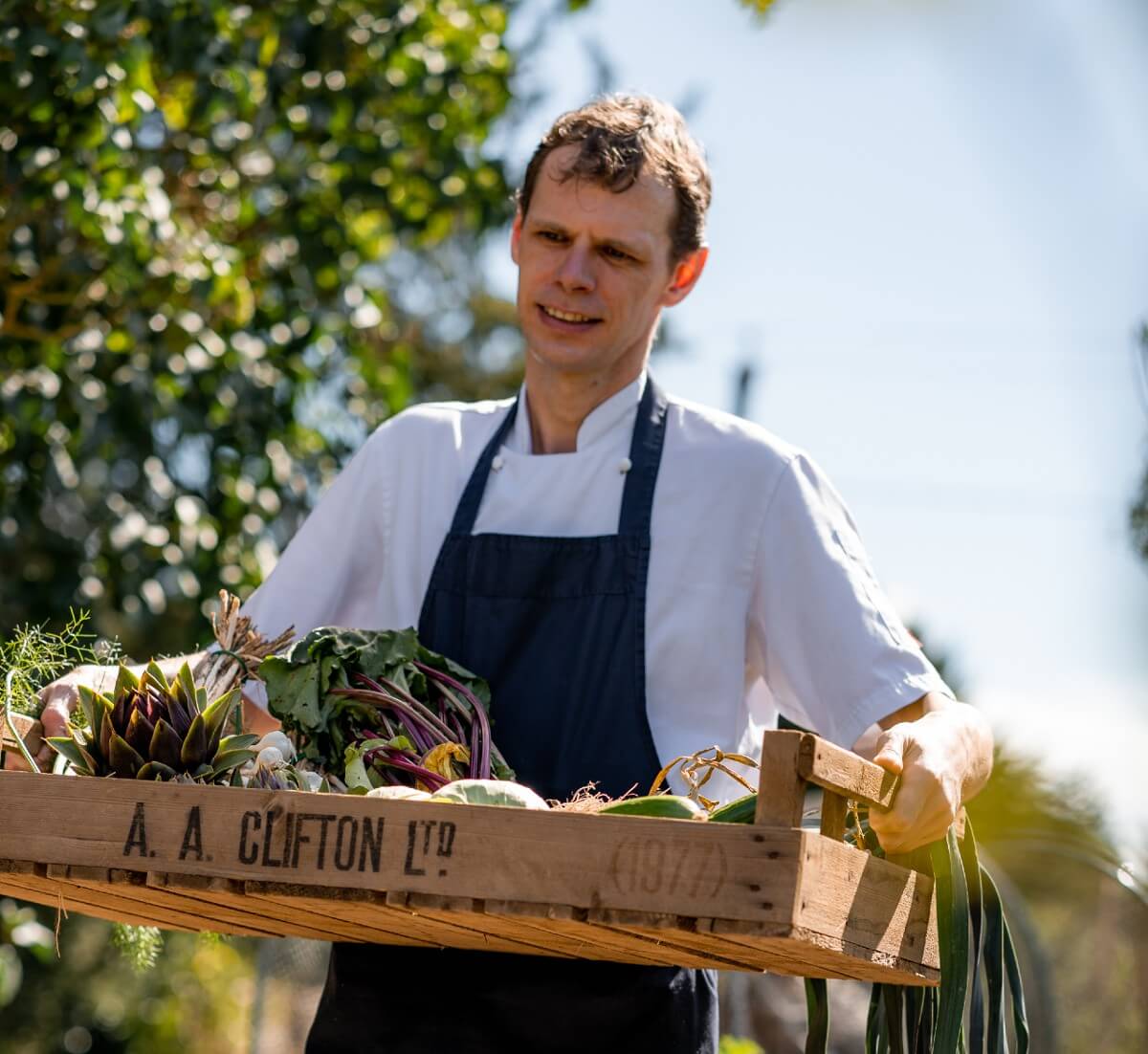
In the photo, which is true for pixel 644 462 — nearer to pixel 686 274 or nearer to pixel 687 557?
pixel 687 557

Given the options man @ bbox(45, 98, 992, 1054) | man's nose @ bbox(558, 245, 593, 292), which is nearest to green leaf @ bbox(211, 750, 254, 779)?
man @ bbox(45, 98, 992, 1054)

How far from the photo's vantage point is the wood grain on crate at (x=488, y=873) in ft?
4.83

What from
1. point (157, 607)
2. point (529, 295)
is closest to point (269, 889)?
point (529, 295)

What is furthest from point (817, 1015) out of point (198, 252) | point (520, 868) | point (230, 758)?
point (198, 252)

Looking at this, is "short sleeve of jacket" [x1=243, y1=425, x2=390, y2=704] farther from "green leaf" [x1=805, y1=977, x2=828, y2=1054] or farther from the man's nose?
"green leaf" [x1=805, y1=977, x2=828, y2=1054]

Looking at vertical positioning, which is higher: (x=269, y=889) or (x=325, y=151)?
(x=325, y=151)

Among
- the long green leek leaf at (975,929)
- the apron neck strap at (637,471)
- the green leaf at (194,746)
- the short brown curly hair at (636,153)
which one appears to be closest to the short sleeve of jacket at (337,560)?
the apron neck strap at (637,471)

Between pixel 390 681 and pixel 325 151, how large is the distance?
8.73ft

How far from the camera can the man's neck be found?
2.47m

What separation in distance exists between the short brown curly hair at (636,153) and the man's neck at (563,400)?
22 centimetres

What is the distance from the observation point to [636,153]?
237 centimetres

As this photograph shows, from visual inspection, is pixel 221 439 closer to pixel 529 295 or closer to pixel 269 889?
pixel 529 295

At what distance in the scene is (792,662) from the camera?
221 cm

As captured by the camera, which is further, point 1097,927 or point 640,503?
point 1097,927
